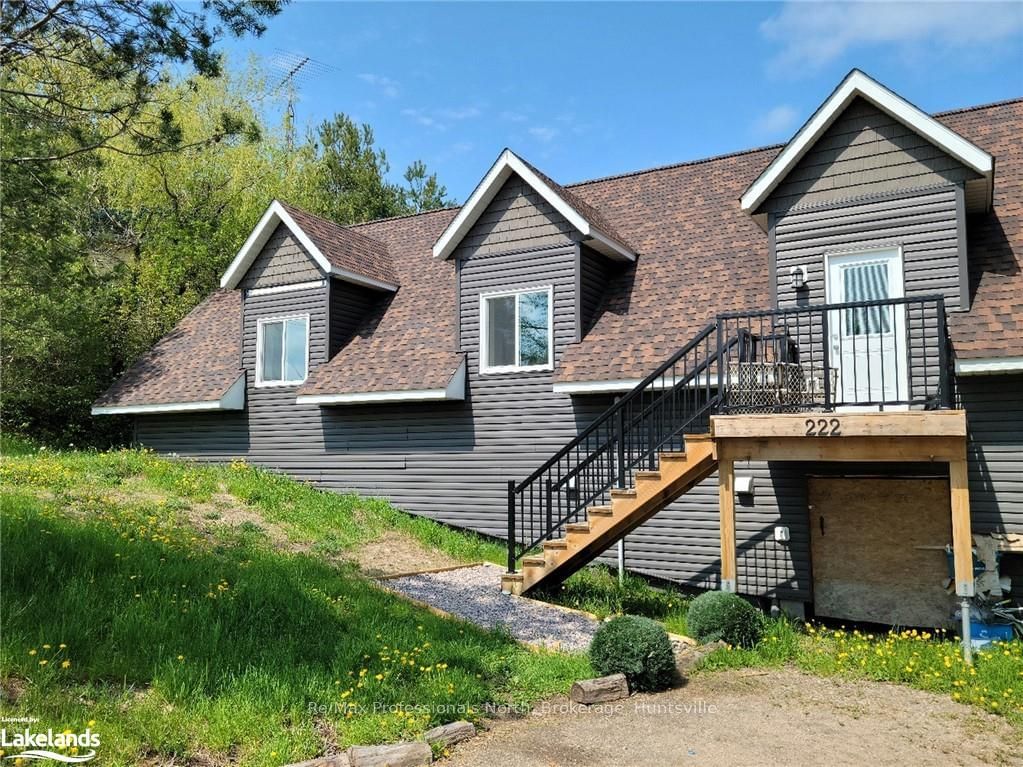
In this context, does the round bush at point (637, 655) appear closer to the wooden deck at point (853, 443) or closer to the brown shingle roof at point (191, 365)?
the wooden deck at point (853, 443)

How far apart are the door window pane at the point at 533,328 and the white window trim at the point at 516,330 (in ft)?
0.21

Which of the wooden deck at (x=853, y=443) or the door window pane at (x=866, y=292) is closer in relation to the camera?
the wooden deck at (x=853, y=443)

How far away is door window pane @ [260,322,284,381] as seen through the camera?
1639 centimetres

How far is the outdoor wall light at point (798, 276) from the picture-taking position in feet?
35.3

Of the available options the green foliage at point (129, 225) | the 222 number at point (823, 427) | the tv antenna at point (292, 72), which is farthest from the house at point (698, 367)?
the tv antenna at point (292, 72)

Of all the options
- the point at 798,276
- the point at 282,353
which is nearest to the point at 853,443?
the point at 798,276

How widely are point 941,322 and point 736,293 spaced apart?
3.93 m

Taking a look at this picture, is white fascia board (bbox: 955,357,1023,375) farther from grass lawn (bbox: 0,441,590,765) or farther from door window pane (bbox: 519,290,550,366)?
door window pane (bbox: 519,290,550,366)

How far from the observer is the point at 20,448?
1892cm

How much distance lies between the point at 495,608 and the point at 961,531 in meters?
5.44

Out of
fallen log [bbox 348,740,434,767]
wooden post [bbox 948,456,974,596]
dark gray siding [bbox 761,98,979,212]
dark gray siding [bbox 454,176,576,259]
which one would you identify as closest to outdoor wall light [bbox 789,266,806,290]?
dark gray siding [bbox 761,98,979,212]

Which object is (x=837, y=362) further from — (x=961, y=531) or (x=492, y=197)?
(x=492, y=197)

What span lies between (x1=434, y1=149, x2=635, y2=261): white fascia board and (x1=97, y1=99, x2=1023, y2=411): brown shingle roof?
1.19ft

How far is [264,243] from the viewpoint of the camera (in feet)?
54.1
